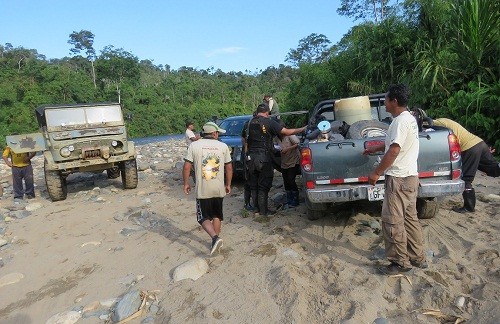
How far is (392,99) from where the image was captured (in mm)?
3316

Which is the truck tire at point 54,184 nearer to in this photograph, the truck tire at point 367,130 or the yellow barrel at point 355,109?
the yellow barrel at point 355,109

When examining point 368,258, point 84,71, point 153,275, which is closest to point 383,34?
point 368,258

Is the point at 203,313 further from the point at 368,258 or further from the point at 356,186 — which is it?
the point at 356,186

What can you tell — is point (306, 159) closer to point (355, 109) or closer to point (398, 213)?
point (398, 213)

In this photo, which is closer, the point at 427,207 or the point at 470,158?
the point at 427,207

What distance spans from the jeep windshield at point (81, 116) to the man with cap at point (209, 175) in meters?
5.39

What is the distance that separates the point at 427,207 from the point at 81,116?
24.7ft

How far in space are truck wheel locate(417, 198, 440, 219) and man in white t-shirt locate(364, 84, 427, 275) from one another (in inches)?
57.7

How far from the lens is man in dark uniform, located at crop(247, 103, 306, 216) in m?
5.50

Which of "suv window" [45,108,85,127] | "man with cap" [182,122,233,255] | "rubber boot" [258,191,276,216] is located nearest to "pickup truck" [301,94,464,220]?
"man with cap" [182,122,233,255]

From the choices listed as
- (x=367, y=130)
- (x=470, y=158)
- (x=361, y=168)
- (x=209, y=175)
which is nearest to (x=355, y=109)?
(x=367, y=130)

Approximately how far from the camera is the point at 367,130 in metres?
4.88

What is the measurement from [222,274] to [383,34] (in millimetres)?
11897

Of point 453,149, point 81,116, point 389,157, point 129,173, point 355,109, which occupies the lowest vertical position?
point 129,173
